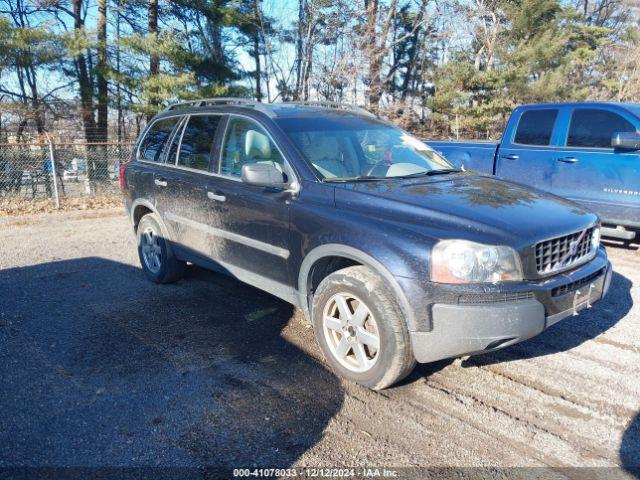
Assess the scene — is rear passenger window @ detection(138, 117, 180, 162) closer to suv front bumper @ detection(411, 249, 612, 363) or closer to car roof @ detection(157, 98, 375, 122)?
car roof @ detection(157, 98, 375, 122)

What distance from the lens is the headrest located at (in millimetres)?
4020

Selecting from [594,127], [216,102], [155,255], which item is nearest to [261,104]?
[216,102]

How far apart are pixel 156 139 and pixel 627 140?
5.52 metres

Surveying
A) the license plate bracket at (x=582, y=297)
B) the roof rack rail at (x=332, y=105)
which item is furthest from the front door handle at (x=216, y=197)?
the license plate bracket at (x=582, y=297)

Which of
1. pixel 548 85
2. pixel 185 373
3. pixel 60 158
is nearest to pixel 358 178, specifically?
pixel 185 373

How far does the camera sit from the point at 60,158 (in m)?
12.4

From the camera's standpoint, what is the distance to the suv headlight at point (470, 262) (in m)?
2.82

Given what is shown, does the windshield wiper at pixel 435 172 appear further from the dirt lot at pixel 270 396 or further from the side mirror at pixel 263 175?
the dirt lot at pixel 270 396

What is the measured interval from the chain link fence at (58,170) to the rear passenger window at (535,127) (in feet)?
31.1

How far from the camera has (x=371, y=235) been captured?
3100mm

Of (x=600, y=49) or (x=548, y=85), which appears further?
(x=600, y=49)

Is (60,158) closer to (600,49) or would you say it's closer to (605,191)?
(605,191)

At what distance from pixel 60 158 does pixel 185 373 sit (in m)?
10.8

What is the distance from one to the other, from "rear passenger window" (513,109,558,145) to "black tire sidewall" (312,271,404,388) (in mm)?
5177
